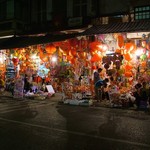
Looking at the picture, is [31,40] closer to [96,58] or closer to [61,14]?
[61,14]

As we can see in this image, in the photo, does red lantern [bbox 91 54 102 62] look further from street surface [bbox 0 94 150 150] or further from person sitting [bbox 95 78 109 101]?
street surface [bbox 0 94 150 150]

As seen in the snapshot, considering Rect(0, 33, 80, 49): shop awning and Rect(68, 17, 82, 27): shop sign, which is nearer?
Rect(0, 33, 80, 49): shop awning

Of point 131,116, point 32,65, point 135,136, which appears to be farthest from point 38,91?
point 135,136

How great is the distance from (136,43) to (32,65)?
8976mm

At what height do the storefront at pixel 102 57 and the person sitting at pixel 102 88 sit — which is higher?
the storefront at pixel 102 57

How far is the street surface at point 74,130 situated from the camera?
7699 mm

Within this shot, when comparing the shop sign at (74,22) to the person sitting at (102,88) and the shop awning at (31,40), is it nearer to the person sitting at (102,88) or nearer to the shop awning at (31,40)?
the shop awning at (31,40)

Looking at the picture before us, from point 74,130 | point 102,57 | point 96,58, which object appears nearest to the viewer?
point 74,130

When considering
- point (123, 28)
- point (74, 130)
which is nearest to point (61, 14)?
point (123, 28)

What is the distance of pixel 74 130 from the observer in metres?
9.54

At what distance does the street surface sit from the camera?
7.70 metres

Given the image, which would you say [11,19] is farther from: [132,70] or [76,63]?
[132,70]

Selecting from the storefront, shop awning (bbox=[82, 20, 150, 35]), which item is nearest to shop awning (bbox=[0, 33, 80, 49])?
the storefront

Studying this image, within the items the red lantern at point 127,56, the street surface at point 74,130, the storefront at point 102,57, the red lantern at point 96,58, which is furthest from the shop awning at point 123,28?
the street surface at point 74,130
